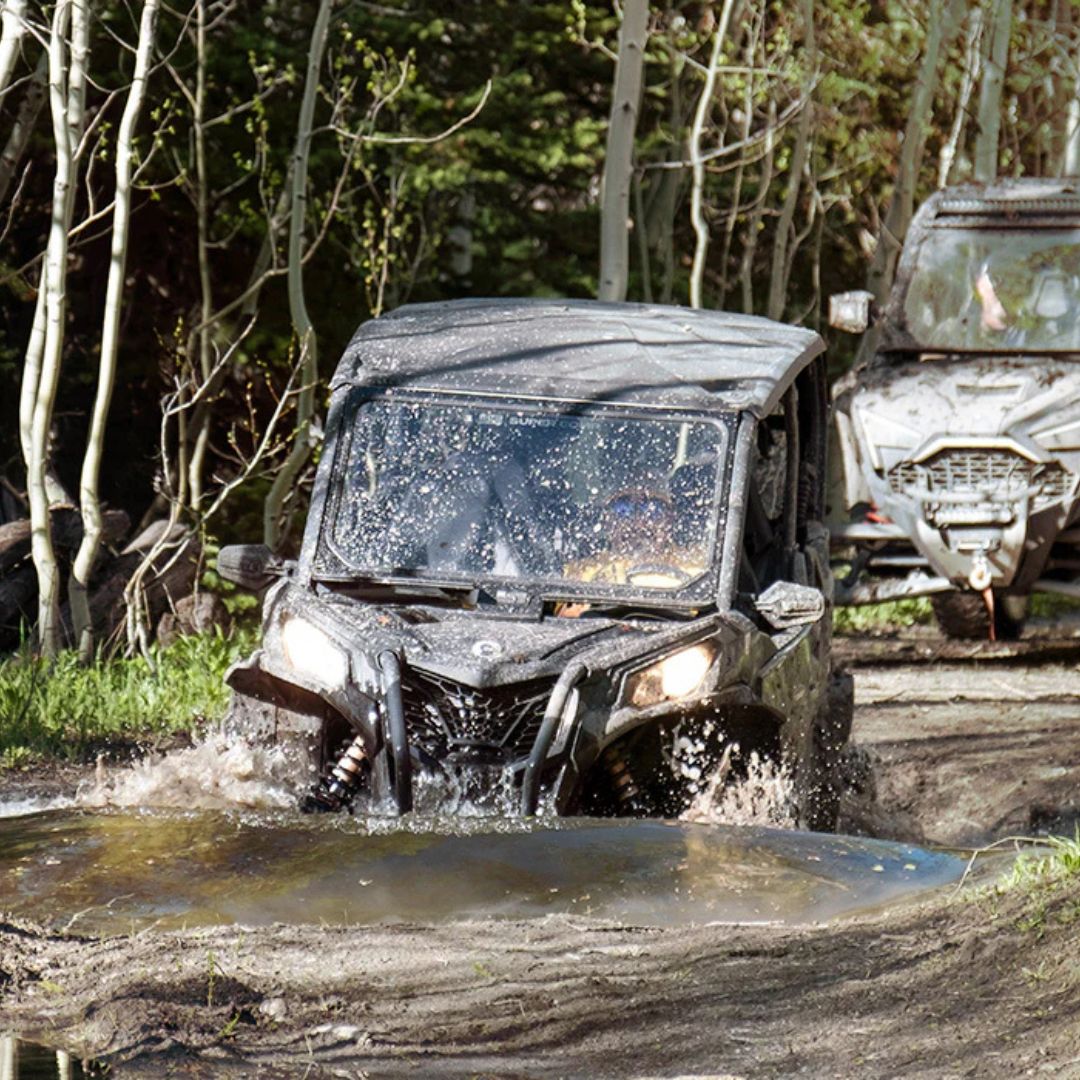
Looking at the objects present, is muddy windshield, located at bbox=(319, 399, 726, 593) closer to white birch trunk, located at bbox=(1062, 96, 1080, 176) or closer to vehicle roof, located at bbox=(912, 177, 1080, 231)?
vehicle roof, located at bbox=(912, 177, 1080, 231)

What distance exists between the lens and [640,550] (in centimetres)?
847

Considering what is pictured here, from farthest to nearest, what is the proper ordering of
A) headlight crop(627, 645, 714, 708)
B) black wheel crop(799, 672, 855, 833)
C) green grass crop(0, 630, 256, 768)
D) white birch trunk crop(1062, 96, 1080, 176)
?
white birch trunk crop(1062, 96, 1080, 176) → green grass crop(0, 630, 256, 768) → black wheel crop(799, 672, 855, 833) → headlight crop(627, 645, 714, 708)

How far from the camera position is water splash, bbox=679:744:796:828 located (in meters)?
8.04

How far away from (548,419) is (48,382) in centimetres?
441

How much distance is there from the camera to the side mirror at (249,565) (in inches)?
336

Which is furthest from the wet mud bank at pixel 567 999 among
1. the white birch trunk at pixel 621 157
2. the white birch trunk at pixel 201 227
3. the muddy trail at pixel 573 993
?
the white birch trunk at pixel 621 157

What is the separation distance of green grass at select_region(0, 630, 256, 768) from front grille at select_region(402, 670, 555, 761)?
2772 millimetres

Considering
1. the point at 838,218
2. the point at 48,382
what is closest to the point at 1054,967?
the point at 48,382

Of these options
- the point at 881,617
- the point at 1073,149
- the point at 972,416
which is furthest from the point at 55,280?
the point at 1073,149

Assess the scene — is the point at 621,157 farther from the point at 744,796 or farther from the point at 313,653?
the point at 313,653

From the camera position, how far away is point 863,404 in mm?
14750

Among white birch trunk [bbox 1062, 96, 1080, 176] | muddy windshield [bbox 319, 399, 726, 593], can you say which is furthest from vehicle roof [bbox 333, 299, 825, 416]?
white birch trunk [bbox 1062, 96, 1080, 176]

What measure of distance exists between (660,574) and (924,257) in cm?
792

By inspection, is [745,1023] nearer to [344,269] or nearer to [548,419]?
[548,419]
